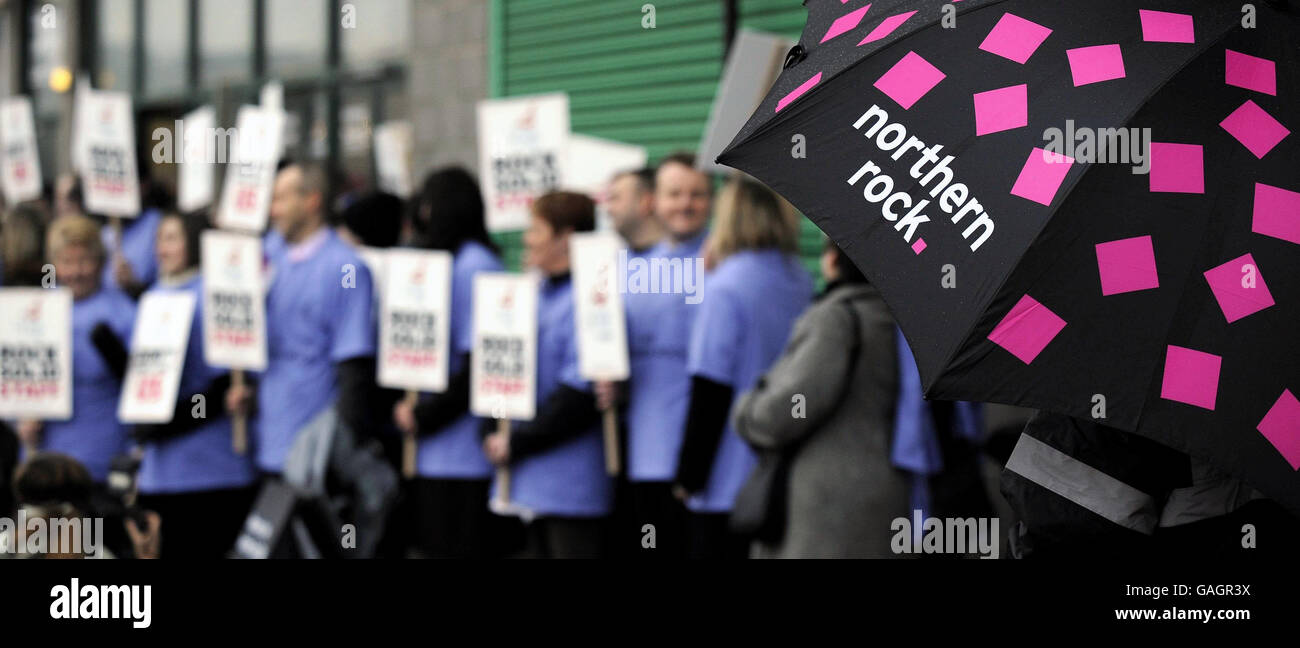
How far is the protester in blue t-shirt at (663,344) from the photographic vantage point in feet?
20.5

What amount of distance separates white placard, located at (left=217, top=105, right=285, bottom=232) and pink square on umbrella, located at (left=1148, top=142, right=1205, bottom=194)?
6.41m

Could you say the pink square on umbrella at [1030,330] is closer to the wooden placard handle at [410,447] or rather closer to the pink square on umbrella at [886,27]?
the pink square on umbrella at [886,27]

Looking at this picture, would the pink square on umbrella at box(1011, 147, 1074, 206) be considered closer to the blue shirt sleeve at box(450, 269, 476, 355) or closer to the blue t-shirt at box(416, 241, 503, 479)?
the blue t-shirt at box(416, 241, 503, 479)

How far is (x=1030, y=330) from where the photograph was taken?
8.32ft

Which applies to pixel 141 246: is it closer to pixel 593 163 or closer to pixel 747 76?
pixel 593 163

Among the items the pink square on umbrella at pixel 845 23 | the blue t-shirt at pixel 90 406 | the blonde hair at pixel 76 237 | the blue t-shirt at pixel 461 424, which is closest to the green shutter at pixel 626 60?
the blue t-shirt at pixel 461 424

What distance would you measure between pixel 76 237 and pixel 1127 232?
6.46 m

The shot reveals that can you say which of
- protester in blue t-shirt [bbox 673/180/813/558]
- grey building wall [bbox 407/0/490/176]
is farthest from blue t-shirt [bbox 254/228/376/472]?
grey building wall [bbox 407/0/490/176]

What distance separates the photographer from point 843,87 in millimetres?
2775

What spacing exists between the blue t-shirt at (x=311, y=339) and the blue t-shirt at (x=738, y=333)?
2.09 m

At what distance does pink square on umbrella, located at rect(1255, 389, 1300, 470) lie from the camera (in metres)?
2.54

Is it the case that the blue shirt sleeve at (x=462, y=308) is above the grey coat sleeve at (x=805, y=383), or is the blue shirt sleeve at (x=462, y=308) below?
above
